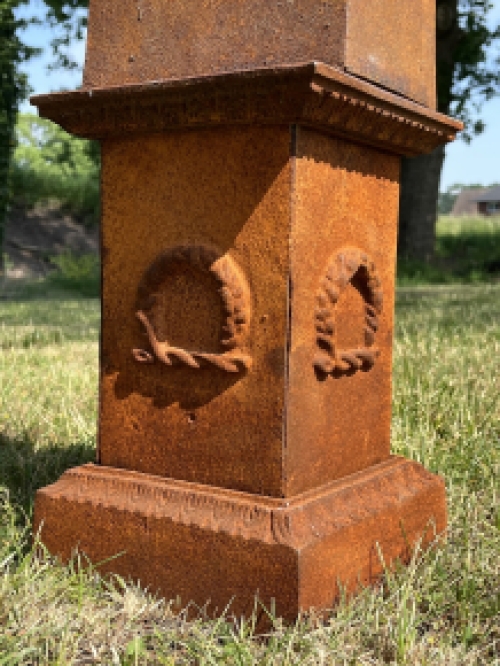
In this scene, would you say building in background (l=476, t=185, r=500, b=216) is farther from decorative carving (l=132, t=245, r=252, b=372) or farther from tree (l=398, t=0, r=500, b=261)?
decorative carving (l=132, t=245, r=252, b=372)

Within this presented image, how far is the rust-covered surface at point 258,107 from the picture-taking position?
1.77 meters

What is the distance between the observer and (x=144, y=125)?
6.68 ft

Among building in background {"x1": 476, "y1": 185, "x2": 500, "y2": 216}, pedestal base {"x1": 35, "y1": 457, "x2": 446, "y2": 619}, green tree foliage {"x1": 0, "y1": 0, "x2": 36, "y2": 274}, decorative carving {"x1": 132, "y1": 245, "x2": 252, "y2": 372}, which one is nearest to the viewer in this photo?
pedestal base {"x1": 35, "y1": 457, "x2": 446, "y2": 619}

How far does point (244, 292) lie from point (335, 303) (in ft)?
0.79

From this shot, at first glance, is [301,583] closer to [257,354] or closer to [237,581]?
[237,581]

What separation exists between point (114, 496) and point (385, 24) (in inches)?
55.0

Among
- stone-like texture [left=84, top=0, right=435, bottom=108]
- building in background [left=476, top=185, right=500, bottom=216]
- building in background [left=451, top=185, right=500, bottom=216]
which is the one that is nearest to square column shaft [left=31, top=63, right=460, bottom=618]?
stone-like texture [left=84, top=0, right=435, bottom=108]

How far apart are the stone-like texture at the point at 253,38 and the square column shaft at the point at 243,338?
10 cm

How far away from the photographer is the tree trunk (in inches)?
496

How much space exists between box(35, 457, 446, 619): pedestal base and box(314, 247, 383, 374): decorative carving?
31cm

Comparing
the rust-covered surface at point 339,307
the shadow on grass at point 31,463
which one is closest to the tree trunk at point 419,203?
the shadow on grass at point 31,463

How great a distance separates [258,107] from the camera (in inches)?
72.5

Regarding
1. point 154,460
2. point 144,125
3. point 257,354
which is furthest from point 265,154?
point 154,460

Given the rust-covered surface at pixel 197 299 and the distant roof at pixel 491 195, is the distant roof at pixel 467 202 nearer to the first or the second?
the distant roof at pixel 491 195
